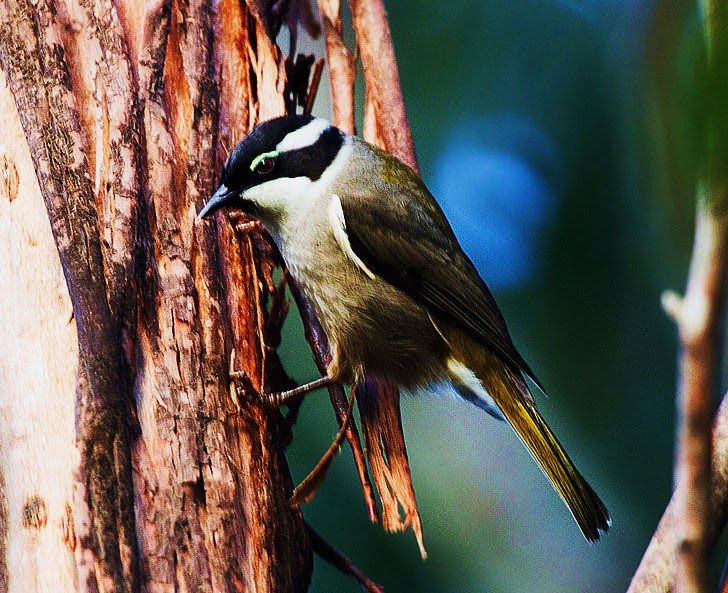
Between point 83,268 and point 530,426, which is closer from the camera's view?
point 83,268

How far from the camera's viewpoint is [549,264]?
1.49m

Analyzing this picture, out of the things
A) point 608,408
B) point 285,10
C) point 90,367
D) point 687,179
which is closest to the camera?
point 90,367

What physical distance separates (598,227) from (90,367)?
3.18 ft

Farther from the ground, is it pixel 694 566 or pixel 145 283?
pixel 145 283

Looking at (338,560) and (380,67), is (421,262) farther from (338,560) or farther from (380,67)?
(338,560)

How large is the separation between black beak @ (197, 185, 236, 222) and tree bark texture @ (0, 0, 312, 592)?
0.02m

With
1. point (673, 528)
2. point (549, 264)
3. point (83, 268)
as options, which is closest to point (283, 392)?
point (83, 268)

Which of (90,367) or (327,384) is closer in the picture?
(90,367)

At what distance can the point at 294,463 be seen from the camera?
1333mm

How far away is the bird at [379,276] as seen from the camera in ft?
4.87

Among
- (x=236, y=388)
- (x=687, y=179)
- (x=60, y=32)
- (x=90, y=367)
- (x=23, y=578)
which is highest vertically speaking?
(x=60, y=32)

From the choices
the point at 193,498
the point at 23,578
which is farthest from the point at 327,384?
the point at 23,578

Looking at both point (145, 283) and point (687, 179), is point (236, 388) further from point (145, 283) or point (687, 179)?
point (687, 179)

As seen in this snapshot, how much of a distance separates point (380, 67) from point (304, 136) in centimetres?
25
